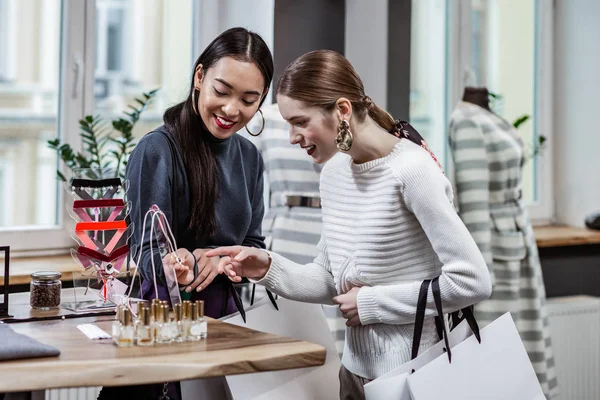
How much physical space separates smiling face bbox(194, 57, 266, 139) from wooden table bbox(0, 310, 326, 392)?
0.58 m

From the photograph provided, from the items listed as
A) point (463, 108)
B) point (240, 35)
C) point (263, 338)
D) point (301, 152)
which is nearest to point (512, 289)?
point (463, 108)

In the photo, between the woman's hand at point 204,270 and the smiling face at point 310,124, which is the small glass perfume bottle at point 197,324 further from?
the smiling face at point 310,124

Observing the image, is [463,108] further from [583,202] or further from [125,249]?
[125,249]

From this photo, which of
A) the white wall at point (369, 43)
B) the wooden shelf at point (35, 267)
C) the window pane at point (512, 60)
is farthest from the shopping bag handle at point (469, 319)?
the window pane at point (512, 60)

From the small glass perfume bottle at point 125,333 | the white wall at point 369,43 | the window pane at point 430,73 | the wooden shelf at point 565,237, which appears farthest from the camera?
the window pane at point 430,73

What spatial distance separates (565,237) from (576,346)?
500 millimetres

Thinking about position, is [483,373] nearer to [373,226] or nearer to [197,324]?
[373,226]

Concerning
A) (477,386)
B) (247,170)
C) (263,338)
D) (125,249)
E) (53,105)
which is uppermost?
(53,105)

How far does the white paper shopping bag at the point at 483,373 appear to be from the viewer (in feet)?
5.18

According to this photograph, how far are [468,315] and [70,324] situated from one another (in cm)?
76

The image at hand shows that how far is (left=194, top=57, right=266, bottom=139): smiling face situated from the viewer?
1.92 meters

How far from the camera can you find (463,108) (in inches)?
135

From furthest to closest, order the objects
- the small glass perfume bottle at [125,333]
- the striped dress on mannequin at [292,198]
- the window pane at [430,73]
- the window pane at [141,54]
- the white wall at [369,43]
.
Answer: the window pane at [430,73] → the white wall at [369,43] → the window pane at [141,54] → the striped dress on mannequin at [292,198] → the small glass perfume bottle at [125,333]

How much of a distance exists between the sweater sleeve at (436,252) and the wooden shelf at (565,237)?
2.32m
